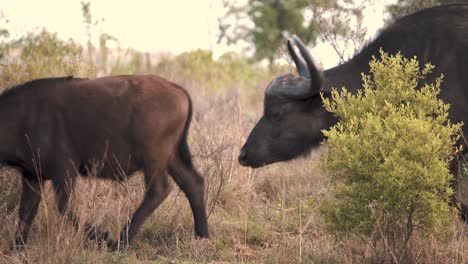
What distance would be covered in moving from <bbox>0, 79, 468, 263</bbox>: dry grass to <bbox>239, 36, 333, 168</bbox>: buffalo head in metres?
0.51

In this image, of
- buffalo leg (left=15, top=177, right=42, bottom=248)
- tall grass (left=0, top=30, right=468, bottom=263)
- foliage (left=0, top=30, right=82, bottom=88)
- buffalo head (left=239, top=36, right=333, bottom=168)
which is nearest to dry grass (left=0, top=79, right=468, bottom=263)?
tall grass (left=0, top=30, right=468, bottom=263)

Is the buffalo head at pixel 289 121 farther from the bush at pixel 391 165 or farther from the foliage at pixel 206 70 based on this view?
the foliage at pixel 206 70

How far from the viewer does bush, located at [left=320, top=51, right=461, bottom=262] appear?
533 centimetres

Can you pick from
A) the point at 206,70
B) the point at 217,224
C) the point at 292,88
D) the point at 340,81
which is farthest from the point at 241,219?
the point at 206,70

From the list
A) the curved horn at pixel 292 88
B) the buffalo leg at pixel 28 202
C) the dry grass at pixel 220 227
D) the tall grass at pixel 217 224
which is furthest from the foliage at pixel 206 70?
the buffalo leg at pixel 28 202

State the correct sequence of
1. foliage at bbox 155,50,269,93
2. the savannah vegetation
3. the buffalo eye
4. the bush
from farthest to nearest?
foliage at bbox 155,50,269,93 < the buffalo eye < the savannah vegetation < the bush

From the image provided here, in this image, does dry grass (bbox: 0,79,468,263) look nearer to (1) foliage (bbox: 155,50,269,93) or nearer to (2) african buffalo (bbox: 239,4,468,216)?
(2) african buffalo (bbox: 239,4,468,216)

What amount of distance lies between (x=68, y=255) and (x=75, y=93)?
69.0 inches

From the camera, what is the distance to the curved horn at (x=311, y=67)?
678 centimetres

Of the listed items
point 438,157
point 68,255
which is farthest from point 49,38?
point 438,157

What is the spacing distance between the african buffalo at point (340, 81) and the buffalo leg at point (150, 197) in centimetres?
79

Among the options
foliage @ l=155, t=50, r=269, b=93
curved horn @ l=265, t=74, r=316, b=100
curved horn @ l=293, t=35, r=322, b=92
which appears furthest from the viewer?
foliage @ l=155, t=50, r=269, b=93

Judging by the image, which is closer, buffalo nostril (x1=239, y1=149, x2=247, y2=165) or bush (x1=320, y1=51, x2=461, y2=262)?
bush (x1=320, y1=51, x2=461, y2=262)

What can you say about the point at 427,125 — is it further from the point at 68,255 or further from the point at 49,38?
the point at 49,38
